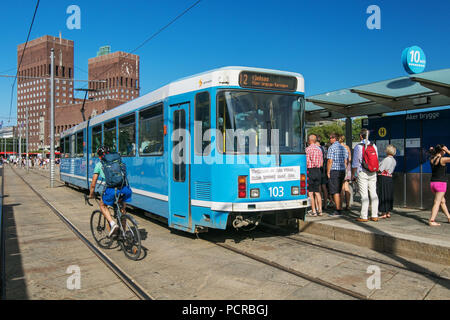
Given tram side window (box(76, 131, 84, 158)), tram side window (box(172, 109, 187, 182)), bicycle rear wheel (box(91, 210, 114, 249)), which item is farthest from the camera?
tram side window (box(76, 131, 84, 158))

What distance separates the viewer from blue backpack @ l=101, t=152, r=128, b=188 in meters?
6.17

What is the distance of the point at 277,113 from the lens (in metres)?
6.71

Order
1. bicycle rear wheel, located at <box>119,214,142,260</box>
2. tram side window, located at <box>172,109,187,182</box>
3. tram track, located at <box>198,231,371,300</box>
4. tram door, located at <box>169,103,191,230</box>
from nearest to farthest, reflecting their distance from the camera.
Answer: tram track, located at <box>198,231,371,300</box>
bicycle rear wheel, located at <box>119,214,142,260</box>
tram door, located at <box>169,103,191,230</box>
tram side window, located at <box>172,109,187,182</box>

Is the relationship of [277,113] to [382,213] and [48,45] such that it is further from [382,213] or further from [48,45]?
[48,45]

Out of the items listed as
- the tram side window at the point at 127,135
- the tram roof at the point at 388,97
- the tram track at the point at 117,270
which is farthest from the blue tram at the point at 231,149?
the tram roof at the point at 388,97

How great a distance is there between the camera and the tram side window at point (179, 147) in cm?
709

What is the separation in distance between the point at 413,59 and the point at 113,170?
8.37 meters

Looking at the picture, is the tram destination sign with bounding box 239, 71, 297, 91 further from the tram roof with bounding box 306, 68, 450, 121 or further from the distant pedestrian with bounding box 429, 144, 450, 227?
the distant pedestrian with bounding box 429, 144, 450, 227

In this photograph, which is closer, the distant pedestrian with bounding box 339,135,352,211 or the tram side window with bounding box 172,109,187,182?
the tram side window with bounding box 172,109,187,182

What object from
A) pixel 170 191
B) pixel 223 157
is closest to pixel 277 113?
pixel 223 157

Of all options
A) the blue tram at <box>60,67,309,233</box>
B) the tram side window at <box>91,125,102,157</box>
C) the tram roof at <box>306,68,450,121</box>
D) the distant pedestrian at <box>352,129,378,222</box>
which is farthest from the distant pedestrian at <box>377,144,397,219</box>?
the tram side window at <box>91,125,102,157</box>

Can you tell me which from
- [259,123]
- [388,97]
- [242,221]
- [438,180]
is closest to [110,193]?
[242,221]

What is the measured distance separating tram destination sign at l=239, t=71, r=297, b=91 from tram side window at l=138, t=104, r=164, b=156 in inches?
84.8
